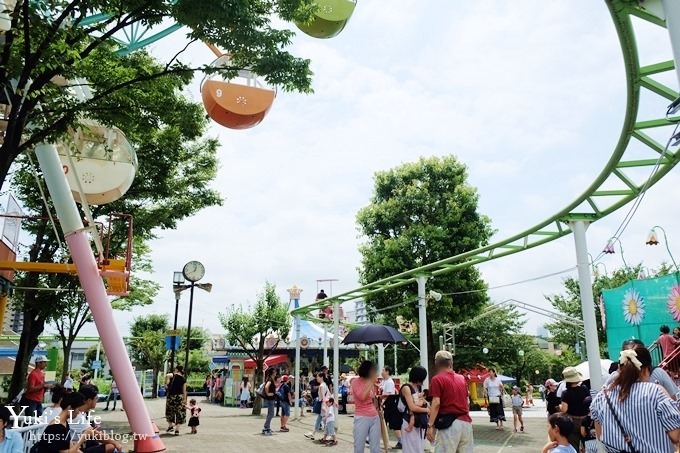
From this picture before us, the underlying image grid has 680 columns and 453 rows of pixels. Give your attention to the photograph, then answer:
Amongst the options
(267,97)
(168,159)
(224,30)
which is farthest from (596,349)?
(168,159)

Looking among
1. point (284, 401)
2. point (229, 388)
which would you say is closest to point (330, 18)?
point (284, 401)

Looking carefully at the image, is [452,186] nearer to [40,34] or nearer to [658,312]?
[658,312]

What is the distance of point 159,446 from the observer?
10570mm

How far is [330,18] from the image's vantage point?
9.75 meters

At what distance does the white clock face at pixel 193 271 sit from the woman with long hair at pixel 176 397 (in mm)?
3270

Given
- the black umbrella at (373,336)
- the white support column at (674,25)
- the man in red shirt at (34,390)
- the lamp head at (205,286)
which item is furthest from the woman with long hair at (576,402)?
the lamp head at (205,286)

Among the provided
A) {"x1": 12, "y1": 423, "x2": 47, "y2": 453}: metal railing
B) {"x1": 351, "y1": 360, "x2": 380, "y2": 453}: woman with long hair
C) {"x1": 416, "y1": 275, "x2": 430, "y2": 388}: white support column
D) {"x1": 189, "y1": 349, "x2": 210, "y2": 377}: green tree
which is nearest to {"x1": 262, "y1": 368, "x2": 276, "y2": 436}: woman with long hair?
{"x1": 416, "y1": 275, "x2": 430, "y2": 388}: white support column

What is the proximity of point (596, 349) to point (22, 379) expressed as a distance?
48.9 feet

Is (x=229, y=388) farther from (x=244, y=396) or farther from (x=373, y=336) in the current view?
(x=373, y=336)

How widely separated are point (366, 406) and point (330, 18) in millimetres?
6563

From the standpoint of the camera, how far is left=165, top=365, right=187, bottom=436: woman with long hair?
13664mm

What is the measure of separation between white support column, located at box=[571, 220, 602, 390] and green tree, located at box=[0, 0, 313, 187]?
6363 mm

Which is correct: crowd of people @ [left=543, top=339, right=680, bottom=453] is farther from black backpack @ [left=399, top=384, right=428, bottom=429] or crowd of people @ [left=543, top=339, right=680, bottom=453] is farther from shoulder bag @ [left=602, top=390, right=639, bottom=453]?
black backpack @ [left=399, top=384, right=428, bottom=429]

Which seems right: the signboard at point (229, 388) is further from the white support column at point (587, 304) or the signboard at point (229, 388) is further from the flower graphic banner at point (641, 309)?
the white support column at point (587, 304)
